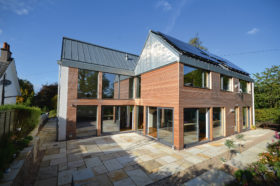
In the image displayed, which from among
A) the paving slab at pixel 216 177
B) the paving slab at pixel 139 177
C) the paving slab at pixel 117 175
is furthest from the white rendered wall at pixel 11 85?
the paving slab at pixel 216 177

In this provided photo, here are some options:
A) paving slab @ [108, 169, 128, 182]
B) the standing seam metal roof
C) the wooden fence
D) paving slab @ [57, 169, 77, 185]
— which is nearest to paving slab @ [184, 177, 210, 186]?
paving slab @ [108, 169, 128, 182]

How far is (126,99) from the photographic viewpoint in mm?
11805

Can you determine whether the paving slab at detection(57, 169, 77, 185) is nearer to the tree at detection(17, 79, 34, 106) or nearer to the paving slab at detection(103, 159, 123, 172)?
the paving slab at detection(103, 159, 123, 172)

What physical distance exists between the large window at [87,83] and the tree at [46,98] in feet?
54.5

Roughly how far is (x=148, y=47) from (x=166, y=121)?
6.72 m

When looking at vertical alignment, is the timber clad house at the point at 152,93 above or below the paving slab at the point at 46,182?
above

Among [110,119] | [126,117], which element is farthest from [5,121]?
[126,117]

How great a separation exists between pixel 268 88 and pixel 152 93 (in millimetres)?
19448

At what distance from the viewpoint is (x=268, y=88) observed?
685 inches

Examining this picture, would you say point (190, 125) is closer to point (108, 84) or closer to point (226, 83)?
point (226, 83)

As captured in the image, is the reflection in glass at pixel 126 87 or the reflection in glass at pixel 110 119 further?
the reflection in glass at pixel 126 87

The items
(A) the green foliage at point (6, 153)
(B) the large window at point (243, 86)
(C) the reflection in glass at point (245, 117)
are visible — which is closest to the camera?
(A) the green foliage at point (6, 153)

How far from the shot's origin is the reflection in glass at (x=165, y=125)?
322 inches

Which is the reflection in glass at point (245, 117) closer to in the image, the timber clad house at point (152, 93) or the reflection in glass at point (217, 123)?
the timber clad house at point (152, 93)
